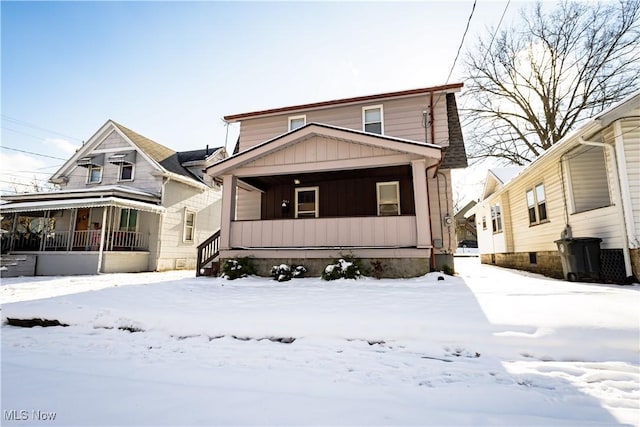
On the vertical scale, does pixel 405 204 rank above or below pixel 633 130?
below

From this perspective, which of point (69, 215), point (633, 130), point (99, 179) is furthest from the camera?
point (99, 179)

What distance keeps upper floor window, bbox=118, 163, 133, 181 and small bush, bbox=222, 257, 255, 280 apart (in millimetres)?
10317

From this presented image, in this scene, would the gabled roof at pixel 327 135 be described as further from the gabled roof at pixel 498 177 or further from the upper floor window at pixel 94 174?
the upper floor window at pixel 94 174

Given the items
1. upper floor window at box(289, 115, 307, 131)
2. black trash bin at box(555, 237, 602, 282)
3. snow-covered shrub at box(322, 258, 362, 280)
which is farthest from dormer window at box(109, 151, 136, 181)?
black trash bin at box(555, 237, 602, 282)

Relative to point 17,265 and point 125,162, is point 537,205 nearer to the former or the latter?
point 125,162

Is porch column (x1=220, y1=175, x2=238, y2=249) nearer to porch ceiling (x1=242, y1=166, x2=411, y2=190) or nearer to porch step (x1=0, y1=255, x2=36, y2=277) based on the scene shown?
porch ceiling (x1=242, y1=166, x2=411, y2=190)

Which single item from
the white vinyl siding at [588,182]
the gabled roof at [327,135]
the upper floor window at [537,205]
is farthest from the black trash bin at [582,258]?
the gabled roof at [327,135]

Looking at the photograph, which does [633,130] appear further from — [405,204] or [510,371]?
[510,371]

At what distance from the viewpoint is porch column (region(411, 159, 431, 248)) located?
737cm

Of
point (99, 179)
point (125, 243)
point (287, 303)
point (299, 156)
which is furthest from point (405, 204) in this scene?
point (99, 179)

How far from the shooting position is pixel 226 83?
10.3 meters

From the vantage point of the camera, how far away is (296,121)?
37.5 ft

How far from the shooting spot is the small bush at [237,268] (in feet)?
27.1

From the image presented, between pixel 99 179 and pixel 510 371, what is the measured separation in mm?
19098
